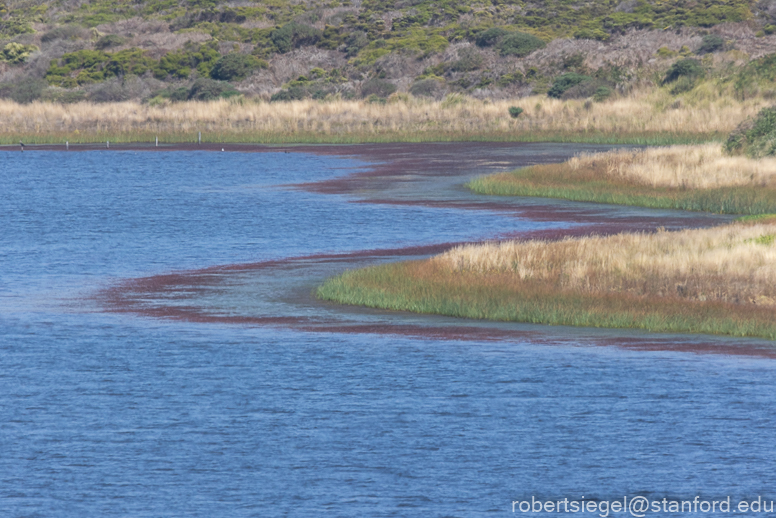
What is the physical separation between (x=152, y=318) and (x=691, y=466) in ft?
38.3

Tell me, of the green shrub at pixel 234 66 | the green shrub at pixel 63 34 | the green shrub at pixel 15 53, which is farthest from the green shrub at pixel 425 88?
the green shrub at pixel 63 34

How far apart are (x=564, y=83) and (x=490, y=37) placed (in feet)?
72.1

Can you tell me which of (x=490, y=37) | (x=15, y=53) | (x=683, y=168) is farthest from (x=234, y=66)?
(x=683, y=168)

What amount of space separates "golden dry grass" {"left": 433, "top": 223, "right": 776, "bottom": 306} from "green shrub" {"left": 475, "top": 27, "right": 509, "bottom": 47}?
3281 inches

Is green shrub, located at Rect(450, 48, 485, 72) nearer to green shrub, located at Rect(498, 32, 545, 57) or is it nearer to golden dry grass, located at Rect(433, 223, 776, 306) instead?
green shrub, located at Rect(498, 32, 545, 57)

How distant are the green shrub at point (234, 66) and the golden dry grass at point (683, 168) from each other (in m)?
60.5

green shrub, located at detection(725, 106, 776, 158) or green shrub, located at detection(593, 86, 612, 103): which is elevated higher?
green shrub, located at detection(593, 86, 612, 103)

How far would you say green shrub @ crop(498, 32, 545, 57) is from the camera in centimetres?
10469

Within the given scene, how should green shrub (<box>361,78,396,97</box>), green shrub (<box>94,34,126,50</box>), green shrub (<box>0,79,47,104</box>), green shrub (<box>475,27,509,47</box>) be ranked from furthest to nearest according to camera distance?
green shrub (<box>94,34,126,50</box>), green shrub (<box>475,27,509,47</box>), green shrub (<box>0,79,47,104</box>), green shrub (<box>361,78,396,97</box>)

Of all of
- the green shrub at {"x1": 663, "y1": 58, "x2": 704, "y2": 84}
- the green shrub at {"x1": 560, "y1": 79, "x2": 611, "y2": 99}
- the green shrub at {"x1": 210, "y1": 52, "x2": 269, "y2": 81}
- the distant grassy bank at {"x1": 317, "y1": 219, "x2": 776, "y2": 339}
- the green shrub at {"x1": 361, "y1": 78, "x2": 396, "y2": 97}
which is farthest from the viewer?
the green shrub at {"x1": 210, "y1": 52, "x2": 269, "y2": 81}

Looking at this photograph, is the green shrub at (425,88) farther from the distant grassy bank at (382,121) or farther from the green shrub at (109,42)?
the green shrub at (109,42)

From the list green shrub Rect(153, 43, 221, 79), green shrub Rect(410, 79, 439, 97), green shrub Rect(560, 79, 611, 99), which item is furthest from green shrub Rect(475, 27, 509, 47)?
green shrub Rect(153, 43, 221, 79)

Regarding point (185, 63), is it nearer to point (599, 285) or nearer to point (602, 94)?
point (602, 94)

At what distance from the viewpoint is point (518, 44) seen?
346 feet
